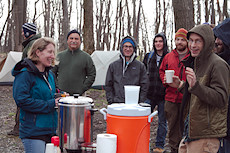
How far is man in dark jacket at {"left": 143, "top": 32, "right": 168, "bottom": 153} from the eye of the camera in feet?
14.9

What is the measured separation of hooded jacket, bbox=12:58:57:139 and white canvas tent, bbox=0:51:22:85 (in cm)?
974

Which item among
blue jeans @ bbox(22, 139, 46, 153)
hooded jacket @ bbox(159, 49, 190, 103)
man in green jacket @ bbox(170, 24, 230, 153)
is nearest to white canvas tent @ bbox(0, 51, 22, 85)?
hooded jacket @ bbox(159, 49, 190, 103)

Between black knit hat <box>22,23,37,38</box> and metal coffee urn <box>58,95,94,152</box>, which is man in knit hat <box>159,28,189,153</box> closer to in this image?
metal coffee urn <box>58,95,94,152</box>

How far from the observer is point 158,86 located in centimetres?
460

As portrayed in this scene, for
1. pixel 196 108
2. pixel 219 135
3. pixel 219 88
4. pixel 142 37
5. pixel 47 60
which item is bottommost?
pixel 219 135

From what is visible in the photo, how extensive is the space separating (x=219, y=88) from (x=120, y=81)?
1.89 m

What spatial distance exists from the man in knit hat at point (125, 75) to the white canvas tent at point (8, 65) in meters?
8.76

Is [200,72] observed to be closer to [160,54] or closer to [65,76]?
[160,54]

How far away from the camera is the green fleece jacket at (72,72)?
4.66 meters

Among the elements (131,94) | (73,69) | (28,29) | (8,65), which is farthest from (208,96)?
(8,65)

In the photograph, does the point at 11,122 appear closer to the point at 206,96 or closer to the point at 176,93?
the point at 176,93

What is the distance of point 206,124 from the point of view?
7.61ft

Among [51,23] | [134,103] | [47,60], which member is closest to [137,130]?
[134,103]

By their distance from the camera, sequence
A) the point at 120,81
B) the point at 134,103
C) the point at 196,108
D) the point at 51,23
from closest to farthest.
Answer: the point at 134,103, the point at 196,108, the point at 120,81, the point at 51,23
